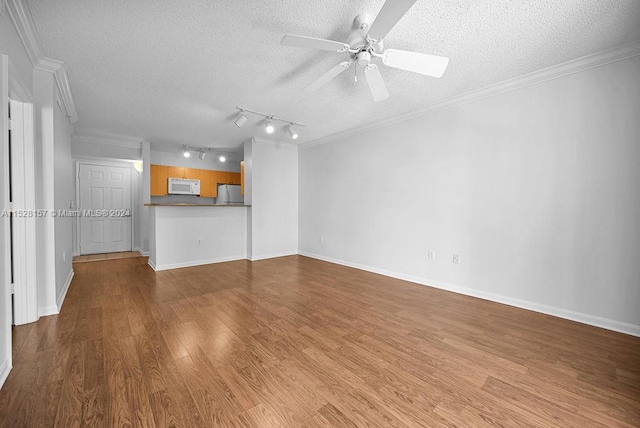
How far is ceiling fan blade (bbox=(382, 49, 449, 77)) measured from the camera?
184cm

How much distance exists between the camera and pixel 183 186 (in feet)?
19.7

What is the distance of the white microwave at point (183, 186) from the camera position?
584 centimetres

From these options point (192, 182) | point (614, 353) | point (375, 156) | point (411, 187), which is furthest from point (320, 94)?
point (192, 182)

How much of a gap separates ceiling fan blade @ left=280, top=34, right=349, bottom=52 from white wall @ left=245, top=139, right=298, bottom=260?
137 inches

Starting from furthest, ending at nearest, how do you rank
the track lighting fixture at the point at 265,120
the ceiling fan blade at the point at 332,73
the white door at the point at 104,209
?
the white door at the point at 104,209
the track lighting fixture at the point at 265,120
the ceiling fan blade at the point at 332,73

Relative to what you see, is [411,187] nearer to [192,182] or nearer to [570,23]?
[570,23]

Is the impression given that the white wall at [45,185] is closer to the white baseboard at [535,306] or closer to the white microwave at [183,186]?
the white microwave at [183,186]

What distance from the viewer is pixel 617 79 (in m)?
2.27

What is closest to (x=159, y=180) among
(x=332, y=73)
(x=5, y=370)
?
(x=5, y=370)

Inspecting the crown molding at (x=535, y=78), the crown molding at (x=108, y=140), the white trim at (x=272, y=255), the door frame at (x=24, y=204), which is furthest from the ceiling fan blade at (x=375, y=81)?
the crown molding at (x=108, y=140)

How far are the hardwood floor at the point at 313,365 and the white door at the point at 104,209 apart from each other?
10.7 ft

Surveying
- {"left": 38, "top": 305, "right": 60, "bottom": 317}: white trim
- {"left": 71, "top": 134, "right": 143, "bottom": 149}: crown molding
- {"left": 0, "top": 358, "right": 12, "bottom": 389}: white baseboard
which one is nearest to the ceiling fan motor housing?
{"left": 0, "top": 358, "right": 12, "bottom": 389}: white baseboard

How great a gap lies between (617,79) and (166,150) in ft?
23.2

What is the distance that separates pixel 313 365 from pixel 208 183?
18.8 feet
